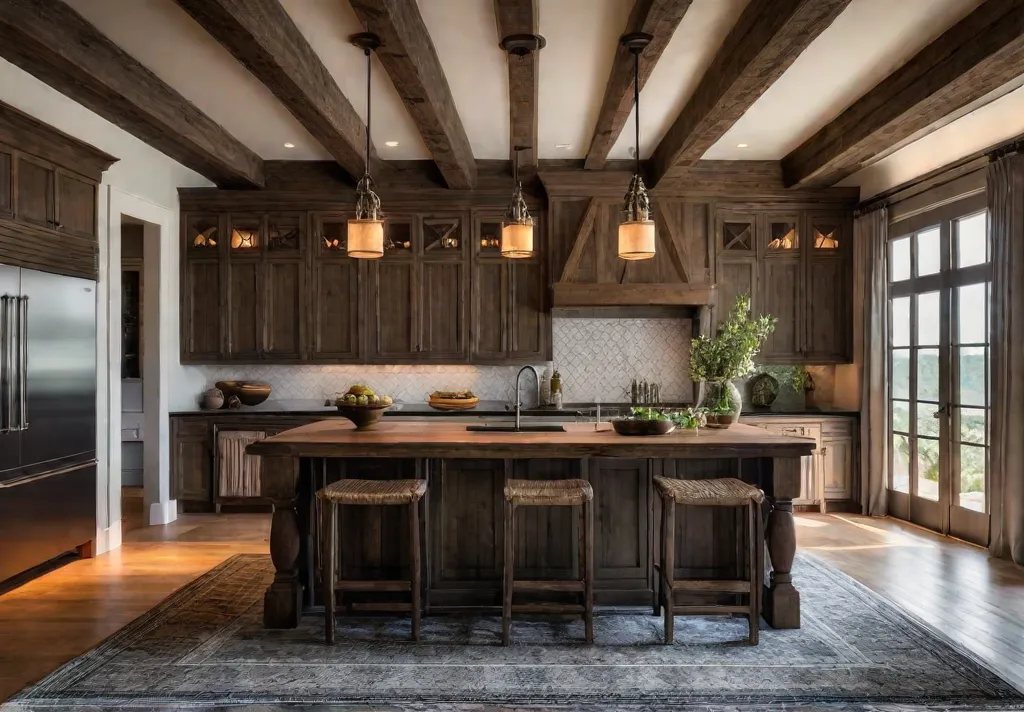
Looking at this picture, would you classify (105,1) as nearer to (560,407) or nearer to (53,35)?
(53,35)

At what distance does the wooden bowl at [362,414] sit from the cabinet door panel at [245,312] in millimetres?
3065

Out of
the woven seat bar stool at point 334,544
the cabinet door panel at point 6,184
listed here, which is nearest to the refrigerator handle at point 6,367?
the cabinet door panel at point 6,184

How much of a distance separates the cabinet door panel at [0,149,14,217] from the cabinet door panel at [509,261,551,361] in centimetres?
368

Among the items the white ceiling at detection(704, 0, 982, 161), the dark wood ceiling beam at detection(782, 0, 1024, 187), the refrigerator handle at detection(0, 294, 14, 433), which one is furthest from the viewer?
the refrigerator handle at detection(0, 294, 14, 433)

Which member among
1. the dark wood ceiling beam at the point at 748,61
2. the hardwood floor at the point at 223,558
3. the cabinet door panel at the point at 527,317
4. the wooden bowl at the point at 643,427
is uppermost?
the dark wood ceiling beam at the point at 748,61

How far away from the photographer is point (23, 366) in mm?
4117

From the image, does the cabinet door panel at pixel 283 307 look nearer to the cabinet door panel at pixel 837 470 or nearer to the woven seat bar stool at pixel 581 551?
the woven seat bar stool at pixel 581 551

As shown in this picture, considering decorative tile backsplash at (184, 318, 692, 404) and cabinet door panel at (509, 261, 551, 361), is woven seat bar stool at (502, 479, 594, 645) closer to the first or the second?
cabinet door panel at (509, 261, 551, 361)

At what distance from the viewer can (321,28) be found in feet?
12.1

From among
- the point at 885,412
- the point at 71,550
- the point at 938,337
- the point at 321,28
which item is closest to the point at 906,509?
the point at 885,412

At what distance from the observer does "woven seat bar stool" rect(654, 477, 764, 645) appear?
3.19m

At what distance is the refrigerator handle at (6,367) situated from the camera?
13.0 ft

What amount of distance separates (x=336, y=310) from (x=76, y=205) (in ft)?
7.41

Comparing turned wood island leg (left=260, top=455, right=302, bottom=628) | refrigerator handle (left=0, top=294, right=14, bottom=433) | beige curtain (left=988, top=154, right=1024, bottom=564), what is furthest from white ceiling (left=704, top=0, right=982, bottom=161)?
refrigerator handle (left=0, top=294, right=14, bottom=433)
